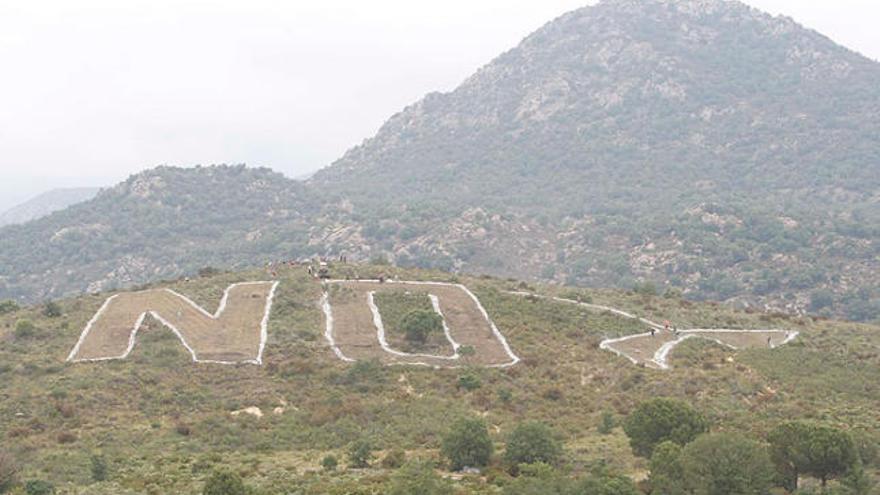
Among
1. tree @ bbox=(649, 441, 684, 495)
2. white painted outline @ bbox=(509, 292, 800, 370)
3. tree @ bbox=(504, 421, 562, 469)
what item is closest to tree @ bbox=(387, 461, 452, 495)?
tree @ bbox=(504, 421, 562, 469)

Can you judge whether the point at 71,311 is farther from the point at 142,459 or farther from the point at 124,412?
the point at 142,459

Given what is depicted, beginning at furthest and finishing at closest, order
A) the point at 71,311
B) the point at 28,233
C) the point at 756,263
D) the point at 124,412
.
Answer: the point at 28,233 < the point at 756,263 < the point at 71,311 < the point at 124,412

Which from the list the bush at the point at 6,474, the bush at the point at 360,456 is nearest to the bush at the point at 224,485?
the bush at the point at 360,456

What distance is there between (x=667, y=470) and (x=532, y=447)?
6.94 meters

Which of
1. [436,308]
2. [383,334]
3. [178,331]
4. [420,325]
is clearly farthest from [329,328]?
[178,331]

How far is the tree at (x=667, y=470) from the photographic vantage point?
81.9ft

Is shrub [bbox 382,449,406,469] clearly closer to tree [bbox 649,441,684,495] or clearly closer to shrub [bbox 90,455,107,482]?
tree [bbox 649,441,684,495]

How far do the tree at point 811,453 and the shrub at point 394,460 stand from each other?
14.6m

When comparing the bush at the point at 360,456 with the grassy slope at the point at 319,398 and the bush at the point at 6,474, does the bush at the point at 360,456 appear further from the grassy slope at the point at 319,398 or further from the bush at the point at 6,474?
the bush at the point at 6,474

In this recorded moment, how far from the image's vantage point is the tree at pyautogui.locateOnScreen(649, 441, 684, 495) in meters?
25.0

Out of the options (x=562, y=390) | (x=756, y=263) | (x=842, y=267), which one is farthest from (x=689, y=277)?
(x=562, y=390)

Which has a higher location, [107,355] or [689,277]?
[107,355]

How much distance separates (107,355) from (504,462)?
29.6m

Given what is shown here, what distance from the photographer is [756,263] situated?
137 metres
